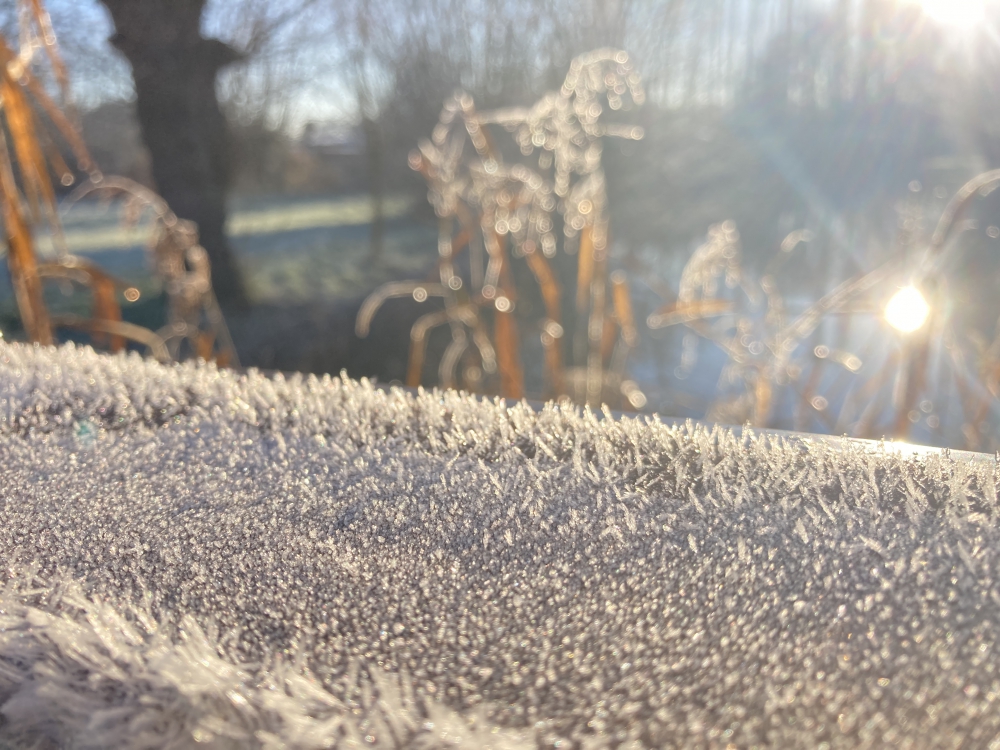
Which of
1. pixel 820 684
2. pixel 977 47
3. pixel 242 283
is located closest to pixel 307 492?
pixel 820 684

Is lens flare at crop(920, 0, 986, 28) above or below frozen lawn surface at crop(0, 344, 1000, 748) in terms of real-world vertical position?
above

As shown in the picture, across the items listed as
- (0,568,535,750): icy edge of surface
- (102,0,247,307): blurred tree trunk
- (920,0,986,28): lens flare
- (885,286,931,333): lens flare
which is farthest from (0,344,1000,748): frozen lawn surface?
(102,0,247,307): blurred tree trunk

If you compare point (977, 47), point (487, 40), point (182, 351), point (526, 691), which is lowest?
point (182, 351)

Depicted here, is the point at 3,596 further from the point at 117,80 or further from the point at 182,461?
the point at 117,80

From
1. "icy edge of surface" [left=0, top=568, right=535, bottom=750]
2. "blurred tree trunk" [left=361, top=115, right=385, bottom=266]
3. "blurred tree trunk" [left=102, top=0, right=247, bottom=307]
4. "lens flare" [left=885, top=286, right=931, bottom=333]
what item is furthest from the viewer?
"blurred tree trunk" [left=361, top=115, right=385, bottom=266]

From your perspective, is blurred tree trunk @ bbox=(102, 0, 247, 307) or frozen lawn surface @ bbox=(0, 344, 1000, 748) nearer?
frozen lawn surface @ bbox=(0, 344, 1000, 748)

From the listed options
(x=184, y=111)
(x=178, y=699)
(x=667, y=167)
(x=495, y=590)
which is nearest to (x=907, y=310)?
(x=495, y=590)

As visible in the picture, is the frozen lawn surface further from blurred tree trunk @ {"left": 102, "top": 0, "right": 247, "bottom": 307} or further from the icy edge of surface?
blurred tree trunk @ {"left": 102, "top": 0, "right": 247, "bottom": 307}

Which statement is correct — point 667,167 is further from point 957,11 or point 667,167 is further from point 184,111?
point 184,111
